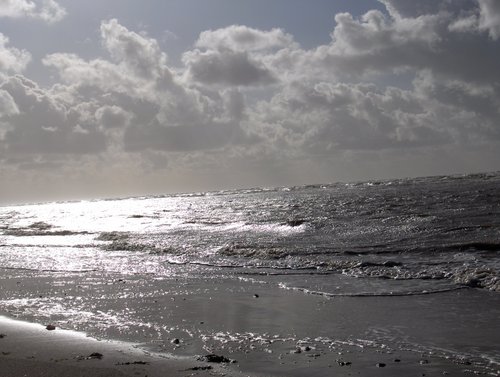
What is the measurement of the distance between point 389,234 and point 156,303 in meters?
15.4

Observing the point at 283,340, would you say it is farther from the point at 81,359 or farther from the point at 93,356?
the point at 81,359

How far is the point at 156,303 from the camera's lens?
39.4 ft

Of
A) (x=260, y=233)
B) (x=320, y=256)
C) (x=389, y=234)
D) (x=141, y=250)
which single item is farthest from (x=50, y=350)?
(x=260, y=233)

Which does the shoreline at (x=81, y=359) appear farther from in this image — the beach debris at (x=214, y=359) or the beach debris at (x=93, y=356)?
the beach debris at (x=214, y=359)

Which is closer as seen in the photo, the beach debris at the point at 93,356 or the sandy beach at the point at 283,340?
the sandy beach at the point at 283,340

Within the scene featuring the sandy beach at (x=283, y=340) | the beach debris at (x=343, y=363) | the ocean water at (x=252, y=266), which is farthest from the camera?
the ocean water at (x=252, y=266)

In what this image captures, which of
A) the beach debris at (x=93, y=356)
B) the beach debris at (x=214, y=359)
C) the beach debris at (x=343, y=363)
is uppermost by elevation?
the beach debris at (x=93, y=356)

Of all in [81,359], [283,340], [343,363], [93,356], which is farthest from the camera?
[283,340]

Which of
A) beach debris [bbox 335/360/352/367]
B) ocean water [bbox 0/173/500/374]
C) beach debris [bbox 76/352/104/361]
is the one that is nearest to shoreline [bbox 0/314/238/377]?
beach debris [bbox 76/352/104/361]

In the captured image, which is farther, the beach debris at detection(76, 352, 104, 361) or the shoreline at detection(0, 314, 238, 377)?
the beach debris at detection(76, 352, 104, 361)

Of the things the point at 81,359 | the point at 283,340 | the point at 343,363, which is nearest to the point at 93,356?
the point at 81,359

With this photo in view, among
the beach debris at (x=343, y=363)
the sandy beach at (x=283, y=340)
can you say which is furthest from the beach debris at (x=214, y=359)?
the beach debris at (x=343, y=363)

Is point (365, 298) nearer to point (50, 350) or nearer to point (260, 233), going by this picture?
point (50, 350)

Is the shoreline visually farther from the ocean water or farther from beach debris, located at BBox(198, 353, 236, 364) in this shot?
the ocean water
